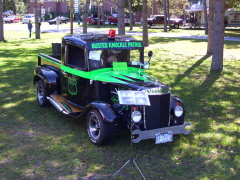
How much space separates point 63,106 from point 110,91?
1244 mm

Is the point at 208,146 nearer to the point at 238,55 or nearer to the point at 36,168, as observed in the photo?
the point at 36,168

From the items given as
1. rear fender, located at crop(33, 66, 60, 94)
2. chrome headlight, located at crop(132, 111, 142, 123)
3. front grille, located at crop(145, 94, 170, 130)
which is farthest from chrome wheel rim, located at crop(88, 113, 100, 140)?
rear fender, located at crop(33, 66, 60, 94)

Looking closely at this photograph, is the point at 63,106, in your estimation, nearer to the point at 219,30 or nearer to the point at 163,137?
the point at 163,137

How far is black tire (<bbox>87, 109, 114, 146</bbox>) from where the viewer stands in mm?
5672

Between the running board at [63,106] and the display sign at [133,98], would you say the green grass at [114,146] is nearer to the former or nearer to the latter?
the running board at [63,106]

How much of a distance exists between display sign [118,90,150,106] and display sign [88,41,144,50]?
175 cm

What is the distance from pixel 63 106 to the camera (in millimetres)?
7047

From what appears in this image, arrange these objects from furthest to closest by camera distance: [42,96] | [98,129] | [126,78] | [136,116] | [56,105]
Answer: [42,96]
[56,105]
[126,78]
[98,129]
[136,116]

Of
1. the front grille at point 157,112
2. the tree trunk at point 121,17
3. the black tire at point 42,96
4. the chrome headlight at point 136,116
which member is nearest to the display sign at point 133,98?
the chrome headlight at point 136,116

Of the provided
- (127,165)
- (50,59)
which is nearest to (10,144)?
(127,165)

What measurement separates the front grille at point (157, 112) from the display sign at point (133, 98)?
1.51ft

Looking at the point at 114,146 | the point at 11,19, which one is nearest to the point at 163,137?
the point at 114,146

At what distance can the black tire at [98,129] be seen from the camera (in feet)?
18.6

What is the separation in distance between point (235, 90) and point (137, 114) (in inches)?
219
